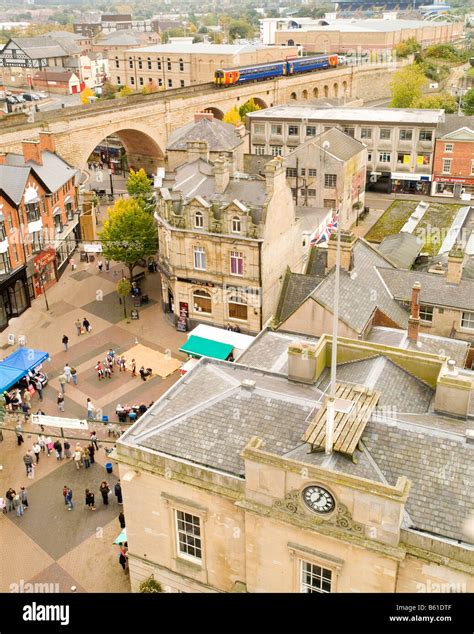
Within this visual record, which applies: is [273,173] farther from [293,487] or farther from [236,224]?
[293,487]

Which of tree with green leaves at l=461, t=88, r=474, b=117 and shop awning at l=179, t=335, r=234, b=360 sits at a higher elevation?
tree with green leaves at l=461, t=88, r=474, b=117

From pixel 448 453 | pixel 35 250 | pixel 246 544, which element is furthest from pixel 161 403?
pixel 35 250

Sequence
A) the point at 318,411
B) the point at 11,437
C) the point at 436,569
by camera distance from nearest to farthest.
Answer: the point at 436,569, the point at 318,411, the point at 11,437

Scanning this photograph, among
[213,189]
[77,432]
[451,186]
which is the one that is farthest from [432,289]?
[451,186]

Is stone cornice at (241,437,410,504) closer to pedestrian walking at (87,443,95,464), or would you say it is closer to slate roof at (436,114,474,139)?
pedestrian walking at (87,443,95,464)

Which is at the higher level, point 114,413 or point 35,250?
point 35,250

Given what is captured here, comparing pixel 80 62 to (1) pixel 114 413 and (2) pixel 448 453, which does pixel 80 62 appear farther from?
(2) pixel 448 453

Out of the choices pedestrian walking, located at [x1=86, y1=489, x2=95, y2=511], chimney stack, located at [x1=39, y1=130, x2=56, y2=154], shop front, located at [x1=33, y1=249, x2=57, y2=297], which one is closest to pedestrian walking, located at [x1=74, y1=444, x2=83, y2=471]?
pedestrian walking, located at [x1=86, y1=489, x2=95, y2=511]
